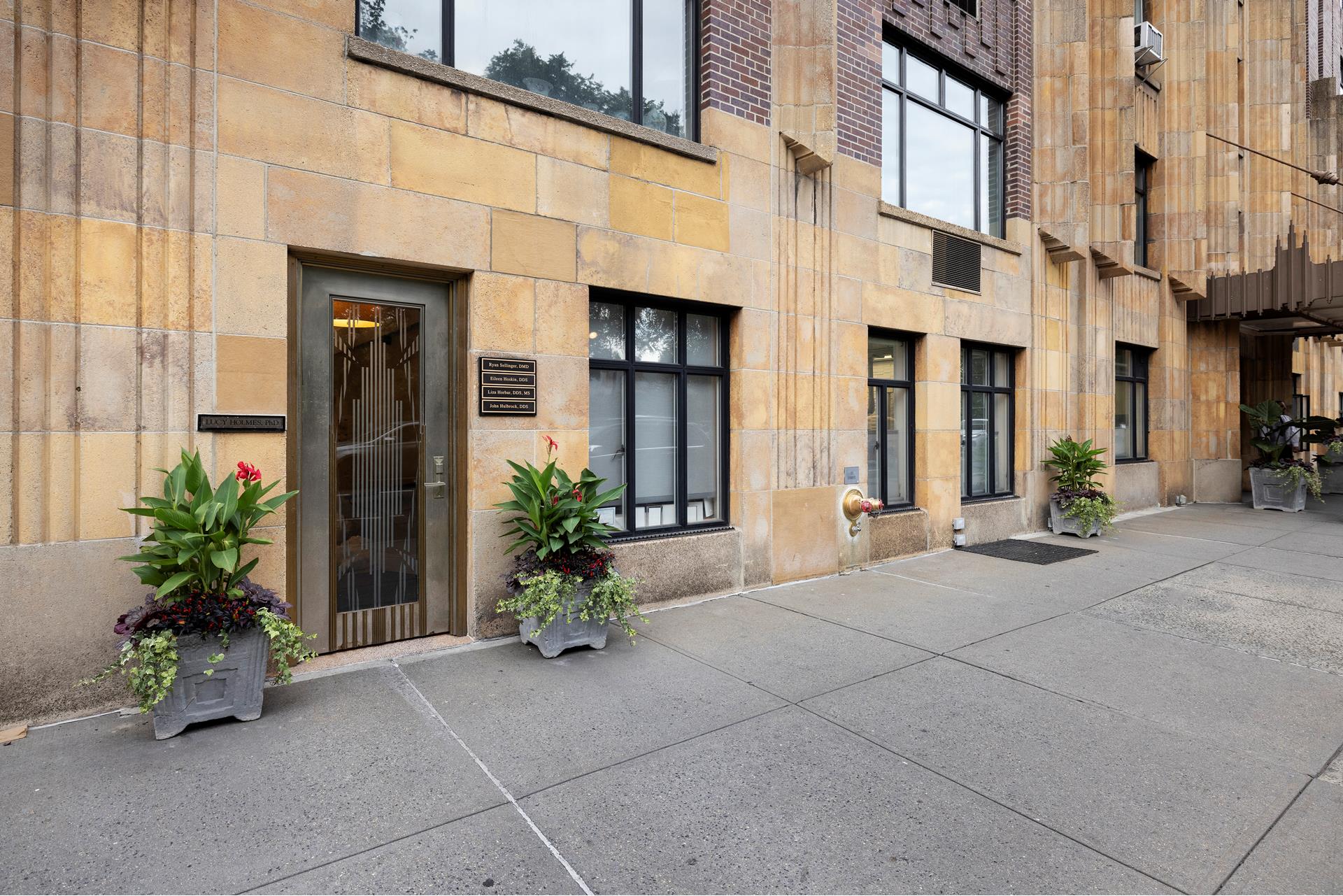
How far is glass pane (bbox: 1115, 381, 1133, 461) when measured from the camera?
1388 centimetres

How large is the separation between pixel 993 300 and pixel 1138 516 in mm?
6196

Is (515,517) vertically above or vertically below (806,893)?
above

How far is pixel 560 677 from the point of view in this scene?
4930 mm

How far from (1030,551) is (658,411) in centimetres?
606

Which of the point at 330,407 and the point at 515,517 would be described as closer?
the point at 330,407

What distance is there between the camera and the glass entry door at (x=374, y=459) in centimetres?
519

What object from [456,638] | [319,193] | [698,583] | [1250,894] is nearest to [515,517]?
[456,638]

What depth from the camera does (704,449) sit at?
752 cm

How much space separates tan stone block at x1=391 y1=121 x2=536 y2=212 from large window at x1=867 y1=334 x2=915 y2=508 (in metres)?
5.00

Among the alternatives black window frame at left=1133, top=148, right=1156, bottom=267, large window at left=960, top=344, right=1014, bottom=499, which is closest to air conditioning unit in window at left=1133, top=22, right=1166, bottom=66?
black window frame at left=1133, top=148, right=1156, bottom=267

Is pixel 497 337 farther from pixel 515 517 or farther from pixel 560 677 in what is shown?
pixel 560 677

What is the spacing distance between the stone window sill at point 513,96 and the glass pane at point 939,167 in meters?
4.12

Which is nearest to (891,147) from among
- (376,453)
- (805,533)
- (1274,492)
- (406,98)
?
(805,533)

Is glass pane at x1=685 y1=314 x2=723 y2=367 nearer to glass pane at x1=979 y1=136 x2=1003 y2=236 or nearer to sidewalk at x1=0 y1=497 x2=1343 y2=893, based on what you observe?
sidewalk at x1=0 y1=497 x2=1343 y2=893
